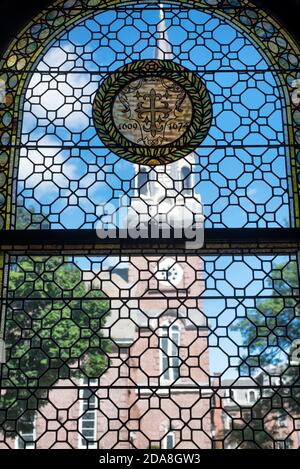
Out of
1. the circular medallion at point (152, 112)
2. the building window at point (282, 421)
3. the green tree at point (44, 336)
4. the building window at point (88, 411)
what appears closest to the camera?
the building window at point (88, 411)

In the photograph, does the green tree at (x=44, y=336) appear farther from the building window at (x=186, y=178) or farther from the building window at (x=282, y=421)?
the building window at (x=282, y=421)

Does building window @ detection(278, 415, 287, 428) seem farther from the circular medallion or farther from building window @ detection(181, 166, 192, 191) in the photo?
the circular medallion

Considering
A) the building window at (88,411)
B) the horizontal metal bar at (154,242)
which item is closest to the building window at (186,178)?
the horizontal metal bar at (154,242)

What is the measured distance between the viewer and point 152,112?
533 centimetres

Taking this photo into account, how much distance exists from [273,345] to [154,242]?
3.14 ft

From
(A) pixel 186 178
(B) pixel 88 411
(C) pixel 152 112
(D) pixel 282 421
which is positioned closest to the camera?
(B) pixel 88 411

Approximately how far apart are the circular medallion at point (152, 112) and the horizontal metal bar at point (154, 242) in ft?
2.06

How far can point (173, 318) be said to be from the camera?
198 inches

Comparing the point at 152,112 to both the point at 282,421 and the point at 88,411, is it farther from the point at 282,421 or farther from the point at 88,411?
the point at 282,421

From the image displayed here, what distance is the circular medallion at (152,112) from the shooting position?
5.22m

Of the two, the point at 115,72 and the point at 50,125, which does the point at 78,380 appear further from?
the point at 115,72

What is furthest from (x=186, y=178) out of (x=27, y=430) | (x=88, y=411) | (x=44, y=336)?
(x=27, y=430)
